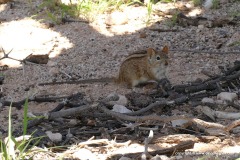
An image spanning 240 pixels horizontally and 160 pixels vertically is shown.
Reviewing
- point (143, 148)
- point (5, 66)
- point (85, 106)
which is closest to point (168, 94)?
point (85, 106)

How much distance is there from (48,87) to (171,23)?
2.32 meters

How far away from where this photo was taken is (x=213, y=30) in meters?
8.02

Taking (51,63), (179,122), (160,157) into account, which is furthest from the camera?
(51,63)

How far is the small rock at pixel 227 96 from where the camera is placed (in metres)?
5.59

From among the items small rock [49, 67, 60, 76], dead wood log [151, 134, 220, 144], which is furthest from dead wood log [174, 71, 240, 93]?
small rock [49, 67, 60, 76]

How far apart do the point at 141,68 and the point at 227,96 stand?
4.88 ft

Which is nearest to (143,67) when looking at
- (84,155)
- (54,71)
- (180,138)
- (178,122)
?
(54,71)

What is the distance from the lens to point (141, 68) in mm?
6867

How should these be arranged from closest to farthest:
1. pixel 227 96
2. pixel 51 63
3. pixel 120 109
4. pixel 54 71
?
1. pixel 120 109
2. pixel 227 96
3. pixel 54 71
4. pixel 51 63

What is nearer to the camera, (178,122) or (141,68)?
(178,122)

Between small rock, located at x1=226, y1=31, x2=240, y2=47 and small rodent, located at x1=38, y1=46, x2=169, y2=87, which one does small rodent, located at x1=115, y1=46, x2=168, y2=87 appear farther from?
small rock, located at x1=226, y1=31, x2=240, y2=47

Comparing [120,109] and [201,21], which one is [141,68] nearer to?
[120,109]

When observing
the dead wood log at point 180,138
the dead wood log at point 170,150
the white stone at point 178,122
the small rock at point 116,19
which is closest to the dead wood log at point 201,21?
the small rock at point 116,19

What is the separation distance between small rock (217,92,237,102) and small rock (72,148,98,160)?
1707 millimetres
